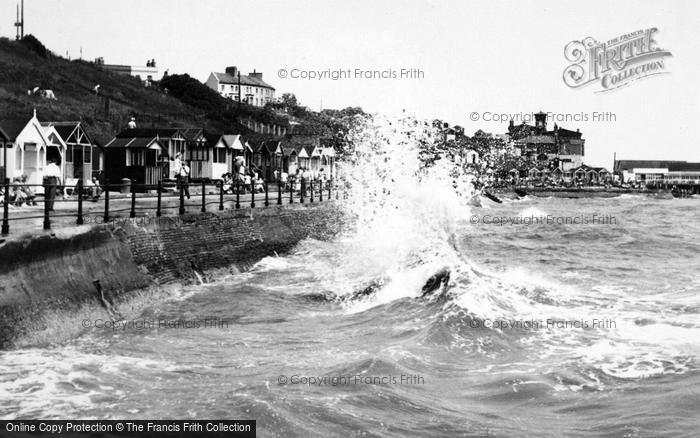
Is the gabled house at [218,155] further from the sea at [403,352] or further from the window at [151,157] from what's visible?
the sea at [403,352]

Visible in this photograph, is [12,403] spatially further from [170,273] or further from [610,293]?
[610,293]

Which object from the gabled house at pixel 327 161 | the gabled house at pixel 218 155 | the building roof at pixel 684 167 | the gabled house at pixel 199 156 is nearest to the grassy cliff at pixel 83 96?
the gabled house at pixel 327 161

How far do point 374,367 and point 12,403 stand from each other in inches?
185

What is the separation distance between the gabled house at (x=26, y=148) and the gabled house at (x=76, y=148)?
118 inches

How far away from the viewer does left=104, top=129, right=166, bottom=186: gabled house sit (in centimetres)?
3969

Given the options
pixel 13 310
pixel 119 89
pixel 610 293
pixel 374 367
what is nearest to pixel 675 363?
pixel 374 367

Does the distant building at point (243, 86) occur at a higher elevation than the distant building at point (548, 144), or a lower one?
higher

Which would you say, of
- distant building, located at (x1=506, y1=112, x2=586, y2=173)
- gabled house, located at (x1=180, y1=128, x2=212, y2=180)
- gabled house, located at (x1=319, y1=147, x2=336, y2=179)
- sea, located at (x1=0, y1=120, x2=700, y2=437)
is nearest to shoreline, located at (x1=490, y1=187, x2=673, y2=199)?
distant building, located at (x1=506, y1=112, x2=586, y2=173)

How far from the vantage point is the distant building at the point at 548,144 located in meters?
158

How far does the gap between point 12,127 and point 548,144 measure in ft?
496

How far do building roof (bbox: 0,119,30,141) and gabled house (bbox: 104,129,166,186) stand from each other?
1113 cm

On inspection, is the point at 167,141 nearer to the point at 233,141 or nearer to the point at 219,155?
the point at 219,155

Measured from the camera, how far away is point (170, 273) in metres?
18.0

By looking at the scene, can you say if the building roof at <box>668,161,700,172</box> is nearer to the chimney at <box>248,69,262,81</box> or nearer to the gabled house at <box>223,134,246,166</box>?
the chimney at <box>248,69,262,81</box>
